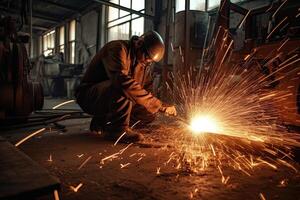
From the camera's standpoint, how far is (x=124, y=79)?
8.96ft

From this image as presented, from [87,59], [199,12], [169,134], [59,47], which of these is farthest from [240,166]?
[59,47]

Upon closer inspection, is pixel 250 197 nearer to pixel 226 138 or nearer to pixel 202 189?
pixel 202 189

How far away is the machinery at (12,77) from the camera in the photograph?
3457 millimetres

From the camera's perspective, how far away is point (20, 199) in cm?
101

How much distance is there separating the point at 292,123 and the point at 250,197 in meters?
1.93

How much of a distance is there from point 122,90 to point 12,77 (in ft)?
5.31

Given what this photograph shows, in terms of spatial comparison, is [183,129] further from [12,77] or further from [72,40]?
[72,40]

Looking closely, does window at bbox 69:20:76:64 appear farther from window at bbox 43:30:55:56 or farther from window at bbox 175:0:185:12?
window at bbox 175:0:185:12

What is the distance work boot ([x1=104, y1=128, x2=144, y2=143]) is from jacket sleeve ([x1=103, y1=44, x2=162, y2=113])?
30cm

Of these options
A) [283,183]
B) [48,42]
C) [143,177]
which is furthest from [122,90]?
[48,42]

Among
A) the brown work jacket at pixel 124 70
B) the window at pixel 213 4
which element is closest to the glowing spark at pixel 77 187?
the brown work jacket at pixel 124 70

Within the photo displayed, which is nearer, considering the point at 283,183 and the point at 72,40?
the point at 283,183

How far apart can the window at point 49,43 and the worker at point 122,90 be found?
50.9 ft

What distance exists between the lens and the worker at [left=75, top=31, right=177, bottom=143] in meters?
2.76
